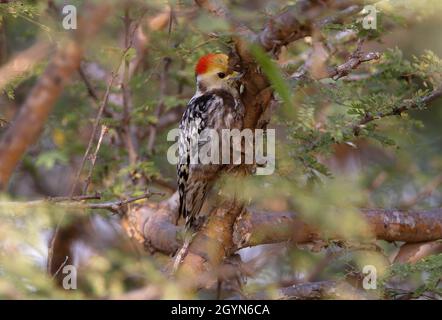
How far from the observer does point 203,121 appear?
4.73 meters

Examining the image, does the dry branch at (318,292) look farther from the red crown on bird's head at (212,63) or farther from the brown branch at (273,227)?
the red crown on bird's head at (212,63)

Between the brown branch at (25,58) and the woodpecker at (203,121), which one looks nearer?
the brown branch at (25,58)

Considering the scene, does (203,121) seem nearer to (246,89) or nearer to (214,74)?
(214,74)

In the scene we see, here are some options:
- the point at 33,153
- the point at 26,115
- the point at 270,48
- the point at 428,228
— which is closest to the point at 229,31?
the point at 270,48

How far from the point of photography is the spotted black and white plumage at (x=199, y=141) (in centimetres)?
458

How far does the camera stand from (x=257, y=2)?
25.4 feet

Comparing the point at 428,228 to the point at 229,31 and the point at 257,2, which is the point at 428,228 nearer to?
the point at 229,31

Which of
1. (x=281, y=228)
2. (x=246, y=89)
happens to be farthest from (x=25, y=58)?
(x=281, y=228)

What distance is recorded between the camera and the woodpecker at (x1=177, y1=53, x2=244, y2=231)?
457cm

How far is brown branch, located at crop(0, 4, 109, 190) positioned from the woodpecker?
107 inches

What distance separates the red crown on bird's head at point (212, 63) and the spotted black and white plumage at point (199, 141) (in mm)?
159

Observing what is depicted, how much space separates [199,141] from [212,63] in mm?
529

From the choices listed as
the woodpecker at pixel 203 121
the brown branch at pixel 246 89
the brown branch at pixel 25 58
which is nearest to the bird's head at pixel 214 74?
the woodpecker at pixel 203 121

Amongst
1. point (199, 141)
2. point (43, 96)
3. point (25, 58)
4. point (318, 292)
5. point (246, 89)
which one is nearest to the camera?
point (43, 96)
